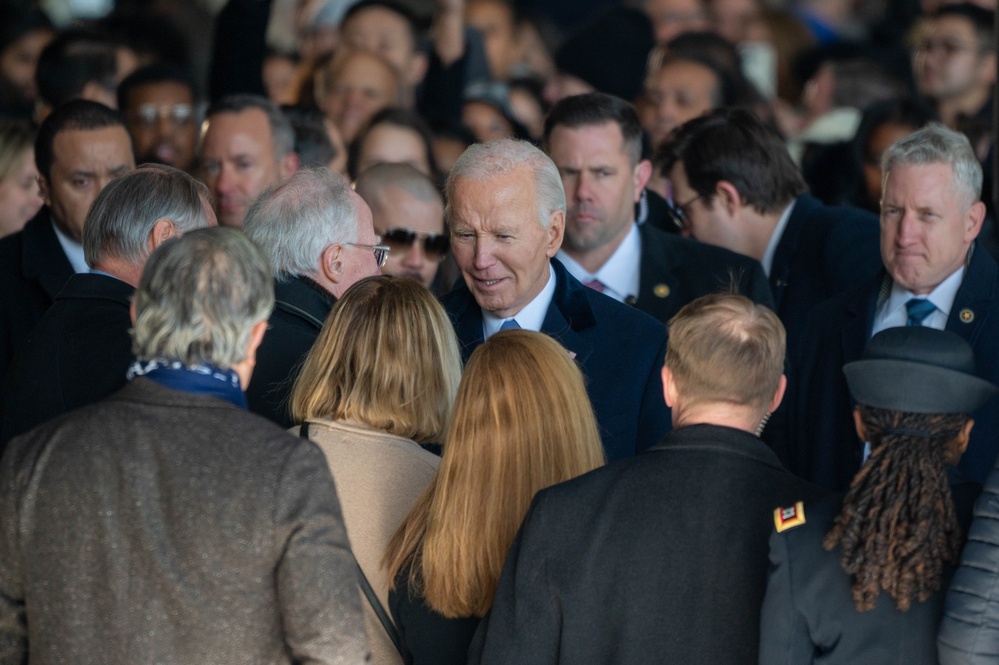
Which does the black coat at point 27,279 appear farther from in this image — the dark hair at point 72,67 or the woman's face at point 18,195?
the dark hair at point 72,67

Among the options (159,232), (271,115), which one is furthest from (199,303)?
(271,115)

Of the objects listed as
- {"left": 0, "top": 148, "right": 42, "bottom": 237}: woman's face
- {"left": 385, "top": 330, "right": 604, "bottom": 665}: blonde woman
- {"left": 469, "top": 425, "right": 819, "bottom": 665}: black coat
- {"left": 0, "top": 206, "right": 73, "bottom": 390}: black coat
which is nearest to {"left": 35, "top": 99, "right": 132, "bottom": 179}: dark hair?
{"left": 0, "top": 206, "right": 73, "bottom": 390}: black coat

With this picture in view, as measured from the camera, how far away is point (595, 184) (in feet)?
17.3

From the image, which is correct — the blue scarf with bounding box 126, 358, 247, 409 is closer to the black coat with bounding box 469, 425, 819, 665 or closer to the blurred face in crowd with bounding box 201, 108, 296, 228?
the black coat with bounding box 469, 425, 819, 665

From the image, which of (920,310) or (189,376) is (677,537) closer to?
(189,376)

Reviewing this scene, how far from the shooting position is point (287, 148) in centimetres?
616

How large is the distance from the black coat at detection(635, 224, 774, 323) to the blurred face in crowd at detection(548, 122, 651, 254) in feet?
0.50

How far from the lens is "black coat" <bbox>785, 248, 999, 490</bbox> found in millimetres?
4246

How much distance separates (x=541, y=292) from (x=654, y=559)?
146cm

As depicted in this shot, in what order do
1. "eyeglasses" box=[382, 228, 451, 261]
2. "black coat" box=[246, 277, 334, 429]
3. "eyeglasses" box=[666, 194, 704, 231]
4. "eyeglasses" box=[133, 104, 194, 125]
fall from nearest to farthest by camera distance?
1. "black coat" box=[246, 277, 334, 429]
2. "eyeglasses" box=[382, 228, 451, 261]
3. "eyeglasses" box=[666, 194, 704, 231]
4. "eyeglasses" box=[133, 104, 194, 125]

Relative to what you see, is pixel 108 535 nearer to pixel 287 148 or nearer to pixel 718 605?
pixel 718 605

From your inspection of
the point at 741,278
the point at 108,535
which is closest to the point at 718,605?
the point at 108,535

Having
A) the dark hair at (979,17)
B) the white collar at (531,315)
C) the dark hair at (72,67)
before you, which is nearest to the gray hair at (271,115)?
the dark hair at (72,67)

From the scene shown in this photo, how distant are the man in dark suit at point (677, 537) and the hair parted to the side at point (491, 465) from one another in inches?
4.8
